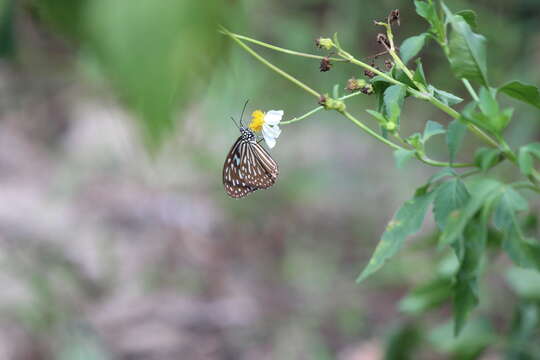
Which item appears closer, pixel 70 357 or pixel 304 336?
pixel 70 357

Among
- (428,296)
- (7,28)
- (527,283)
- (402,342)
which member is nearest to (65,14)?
(7,28)

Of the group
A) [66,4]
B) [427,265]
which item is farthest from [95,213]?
[66,4]

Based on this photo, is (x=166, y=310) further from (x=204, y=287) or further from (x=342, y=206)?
(x=342, y=206)

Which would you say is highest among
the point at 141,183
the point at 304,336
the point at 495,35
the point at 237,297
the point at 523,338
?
the point at 141,183

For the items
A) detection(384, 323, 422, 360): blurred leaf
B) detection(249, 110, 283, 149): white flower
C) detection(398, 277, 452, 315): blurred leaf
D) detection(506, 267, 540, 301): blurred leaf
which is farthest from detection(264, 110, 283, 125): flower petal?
detection(384, 323, 422, 360): blurred leaf

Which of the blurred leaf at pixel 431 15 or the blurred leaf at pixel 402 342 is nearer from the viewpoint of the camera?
the blurred leaf at pixel 431 15

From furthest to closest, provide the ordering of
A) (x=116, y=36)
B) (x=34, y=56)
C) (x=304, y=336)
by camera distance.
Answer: (x=304, y=336)
(x=34, y=56)
(x=116, y=36)

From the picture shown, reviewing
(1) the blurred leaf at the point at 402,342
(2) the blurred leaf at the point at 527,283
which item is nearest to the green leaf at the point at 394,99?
(2) the blurred leaf at the point at 527,283

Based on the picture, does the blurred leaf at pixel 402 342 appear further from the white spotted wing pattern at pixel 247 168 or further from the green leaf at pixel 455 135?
the green leaf at pixel 455 135
